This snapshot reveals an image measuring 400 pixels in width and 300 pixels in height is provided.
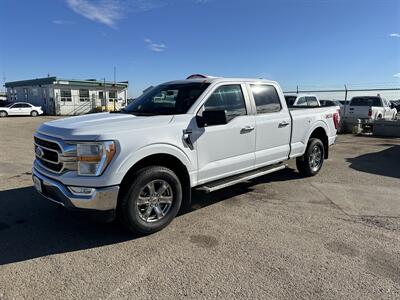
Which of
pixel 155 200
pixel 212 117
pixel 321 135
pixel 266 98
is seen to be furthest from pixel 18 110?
pixel 212 117

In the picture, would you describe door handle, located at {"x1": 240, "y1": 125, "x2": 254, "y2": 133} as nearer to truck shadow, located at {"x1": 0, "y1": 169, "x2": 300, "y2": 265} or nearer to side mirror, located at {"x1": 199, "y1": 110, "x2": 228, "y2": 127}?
side mirror, located at {"x1": 199, "y1": 110, "x2": 228, "y2": 127}

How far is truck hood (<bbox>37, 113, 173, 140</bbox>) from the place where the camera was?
3.71 metres

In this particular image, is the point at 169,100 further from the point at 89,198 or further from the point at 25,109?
the point at 25,109

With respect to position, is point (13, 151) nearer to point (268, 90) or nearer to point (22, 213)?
point (22, 213)

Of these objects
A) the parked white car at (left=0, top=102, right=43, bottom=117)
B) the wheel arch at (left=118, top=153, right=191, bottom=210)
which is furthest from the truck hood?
the parked white car at (left=0, top=102, right=43, bottom=117)

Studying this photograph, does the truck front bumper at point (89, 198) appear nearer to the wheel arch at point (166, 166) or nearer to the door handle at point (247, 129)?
the wheel arch at point (166, 166)

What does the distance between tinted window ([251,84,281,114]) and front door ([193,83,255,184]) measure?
288mm

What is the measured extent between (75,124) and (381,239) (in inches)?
155

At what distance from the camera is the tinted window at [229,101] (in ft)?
16.1

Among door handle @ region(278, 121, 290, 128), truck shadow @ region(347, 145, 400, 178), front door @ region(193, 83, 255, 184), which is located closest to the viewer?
front door @ region(193, 83, 255, 184)

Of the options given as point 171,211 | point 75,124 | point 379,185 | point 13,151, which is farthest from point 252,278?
point 13,151

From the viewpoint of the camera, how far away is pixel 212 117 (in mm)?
4422

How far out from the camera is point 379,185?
6625 millimetres

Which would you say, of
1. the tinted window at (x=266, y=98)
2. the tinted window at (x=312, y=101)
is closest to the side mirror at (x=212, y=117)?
the tinted window at (x=266, y=98)
